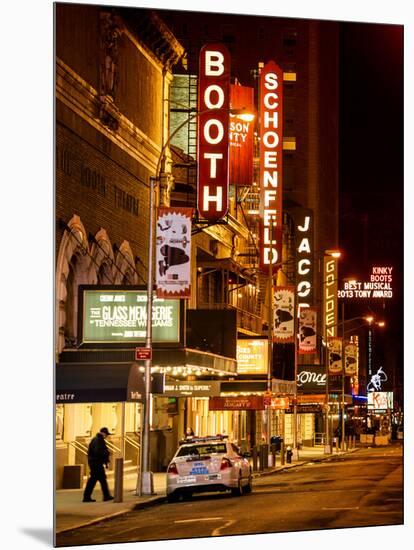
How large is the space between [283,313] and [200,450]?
26.0m

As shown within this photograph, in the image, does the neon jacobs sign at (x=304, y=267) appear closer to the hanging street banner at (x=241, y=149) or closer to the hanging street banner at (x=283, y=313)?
the hanging street banner at (x=283, y=313)

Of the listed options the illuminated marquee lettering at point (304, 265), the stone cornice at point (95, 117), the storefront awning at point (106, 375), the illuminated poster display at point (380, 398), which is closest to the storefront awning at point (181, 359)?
the storefront awning at point (106, 375)

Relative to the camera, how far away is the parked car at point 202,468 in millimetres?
34500

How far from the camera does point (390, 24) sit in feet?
93.9

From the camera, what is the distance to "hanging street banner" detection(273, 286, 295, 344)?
5884 centimetres

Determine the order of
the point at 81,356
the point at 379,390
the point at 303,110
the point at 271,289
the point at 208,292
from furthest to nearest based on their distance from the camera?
the point at 303,110 < the point at 379,390 < the point at 208,292 < the point at 271,289 < the point at 81,356

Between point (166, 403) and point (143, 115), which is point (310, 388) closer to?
point (166, 403)

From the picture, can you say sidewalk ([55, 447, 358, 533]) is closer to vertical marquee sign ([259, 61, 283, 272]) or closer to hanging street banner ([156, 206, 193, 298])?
hanging street banner ([156, 206, 193, 298])

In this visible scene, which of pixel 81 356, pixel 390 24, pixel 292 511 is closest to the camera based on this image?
pixel 390 24

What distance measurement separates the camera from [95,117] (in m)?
39.1

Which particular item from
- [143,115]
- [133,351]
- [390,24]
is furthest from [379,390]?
[390,24]

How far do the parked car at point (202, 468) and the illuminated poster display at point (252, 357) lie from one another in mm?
19758

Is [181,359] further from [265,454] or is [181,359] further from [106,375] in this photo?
[265,454]

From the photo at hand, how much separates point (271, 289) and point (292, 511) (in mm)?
25141
